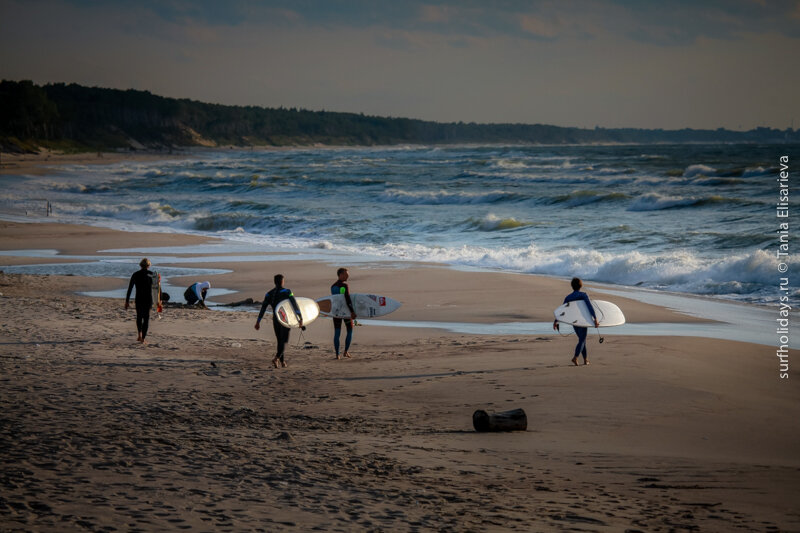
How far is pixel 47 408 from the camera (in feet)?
23.7

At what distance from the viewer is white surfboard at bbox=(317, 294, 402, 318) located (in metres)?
11.4

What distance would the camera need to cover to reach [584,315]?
10.4 metres

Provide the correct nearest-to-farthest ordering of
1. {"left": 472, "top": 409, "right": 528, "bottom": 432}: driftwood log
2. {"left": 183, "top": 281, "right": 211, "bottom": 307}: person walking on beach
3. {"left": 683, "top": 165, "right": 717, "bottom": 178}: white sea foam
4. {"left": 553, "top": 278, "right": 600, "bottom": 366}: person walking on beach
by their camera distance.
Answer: {"left": 472, "top": 409, "right": 528, "bottom": 432}: driftwood log
{"left": 553, "top": 278, "right": 600, "bottom": 366}: person walking on beach
{"left": 183, "top": 281, "right": 211, "bottom": 307}: person walking on beach
{"left": 683, "top": 165, "right": 717, "bottom": 178}: white sea foam

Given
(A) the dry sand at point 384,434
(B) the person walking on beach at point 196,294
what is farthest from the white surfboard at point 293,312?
(B) the person walking on beach at point 196,294

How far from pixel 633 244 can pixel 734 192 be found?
19.9m

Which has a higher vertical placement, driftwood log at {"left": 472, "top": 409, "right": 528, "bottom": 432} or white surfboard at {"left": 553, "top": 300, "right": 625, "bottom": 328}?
white surfboard at {"left": 553, "top": 300, "right": 625, "bottom": 328}

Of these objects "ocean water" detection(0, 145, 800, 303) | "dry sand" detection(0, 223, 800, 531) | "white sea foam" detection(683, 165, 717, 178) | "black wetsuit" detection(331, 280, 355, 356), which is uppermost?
"white sea foam" detection(683, 165, 717, 178)

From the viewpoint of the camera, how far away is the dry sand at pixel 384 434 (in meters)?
5.15

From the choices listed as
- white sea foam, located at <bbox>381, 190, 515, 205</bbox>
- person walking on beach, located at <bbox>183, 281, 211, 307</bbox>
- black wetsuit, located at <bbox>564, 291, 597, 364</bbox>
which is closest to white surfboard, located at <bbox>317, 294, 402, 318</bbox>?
black wetsuit, located at <bbox>564, 291, 597, 364</bbox>

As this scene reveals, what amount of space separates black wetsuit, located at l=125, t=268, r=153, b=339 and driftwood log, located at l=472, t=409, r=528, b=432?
6314 mm

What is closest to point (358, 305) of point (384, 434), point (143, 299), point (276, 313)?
point (276, 313)

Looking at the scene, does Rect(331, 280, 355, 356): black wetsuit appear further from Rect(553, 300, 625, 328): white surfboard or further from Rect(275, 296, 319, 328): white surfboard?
Rect(553, 300, 625, 328): white surfboard

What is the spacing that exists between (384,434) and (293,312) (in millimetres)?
4172

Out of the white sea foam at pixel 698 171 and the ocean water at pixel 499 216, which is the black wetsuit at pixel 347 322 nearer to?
the ocean water at pixel 499 216
